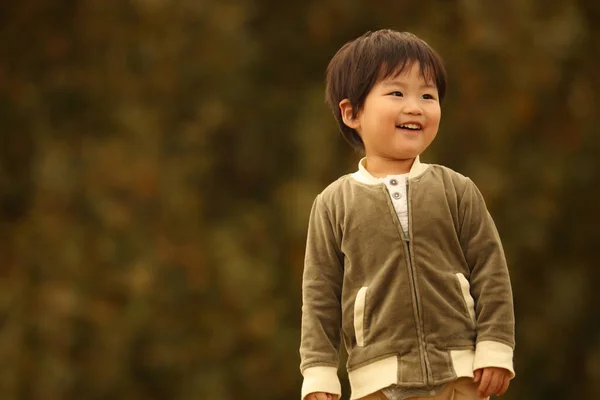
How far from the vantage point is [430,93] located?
350 cm

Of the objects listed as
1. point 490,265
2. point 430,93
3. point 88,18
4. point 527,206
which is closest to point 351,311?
point 490,265

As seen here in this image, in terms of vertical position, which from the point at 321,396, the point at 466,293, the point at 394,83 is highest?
the point at 394,83

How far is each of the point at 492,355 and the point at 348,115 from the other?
0.74 m

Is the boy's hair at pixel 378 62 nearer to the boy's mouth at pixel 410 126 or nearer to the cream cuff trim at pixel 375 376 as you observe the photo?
the boy's mouth at pixel 410 126

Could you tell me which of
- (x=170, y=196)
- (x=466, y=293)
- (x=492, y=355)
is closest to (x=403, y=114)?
(x=466, y=293)

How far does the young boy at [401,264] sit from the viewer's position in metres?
3.40

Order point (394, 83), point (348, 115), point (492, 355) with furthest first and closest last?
point (348, 115) → point (394, 83) → point (492, 355)

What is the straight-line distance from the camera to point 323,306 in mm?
3541

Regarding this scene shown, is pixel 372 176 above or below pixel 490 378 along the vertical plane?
above

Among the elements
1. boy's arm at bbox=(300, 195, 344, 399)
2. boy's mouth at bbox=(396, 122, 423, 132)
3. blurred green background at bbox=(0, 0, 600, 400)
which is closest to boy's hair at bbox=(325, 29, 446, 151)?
boy's mouth at bbox=(396, 122, 423, 132)

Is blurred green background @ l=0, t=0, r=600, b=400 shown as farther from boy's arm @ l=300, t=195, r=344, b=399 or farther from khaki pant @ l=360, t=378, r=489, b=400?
khaki pant @ l=360, t=378, r=489, b=400

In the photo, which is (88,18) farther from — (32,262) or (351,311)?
(351,311)

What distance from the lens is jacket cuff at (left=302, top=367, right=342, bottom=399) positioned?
11.5ft

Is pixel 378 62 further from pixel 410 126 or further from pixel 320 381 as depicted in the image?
pixel 320 381
